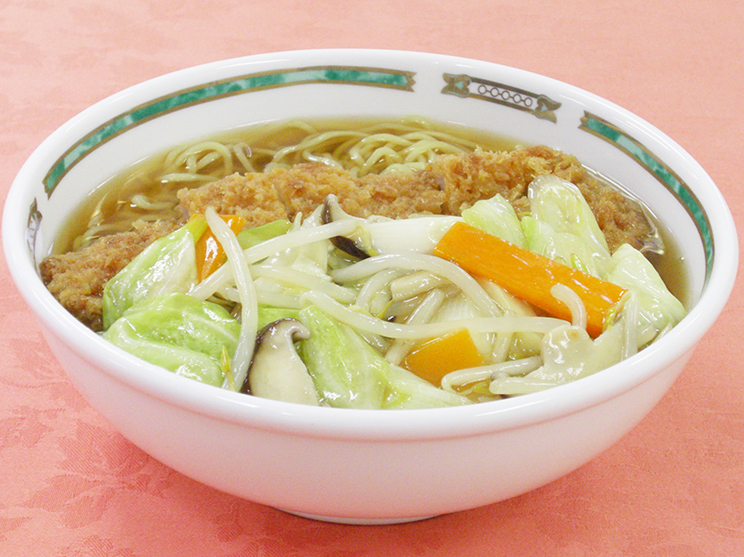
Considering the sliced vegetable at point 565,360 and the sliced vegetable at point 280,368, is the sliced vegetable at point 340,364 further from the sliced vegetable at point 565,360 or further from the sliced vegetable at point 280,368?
the sliced vegetable at point 565,360

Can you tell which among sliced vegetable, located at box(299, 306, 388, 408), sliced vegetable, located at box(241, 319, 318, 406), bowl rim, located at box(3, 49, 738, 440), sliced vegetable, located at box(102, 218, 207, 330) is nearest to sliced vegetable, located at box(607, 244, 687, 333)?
bowl rim, located at box(3, 49, 738, 440)

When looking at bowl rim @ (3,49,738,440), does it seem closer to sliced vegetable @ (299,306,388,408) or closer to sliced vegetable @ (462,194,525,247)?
sliced vegetable @ (299,306,388,408)

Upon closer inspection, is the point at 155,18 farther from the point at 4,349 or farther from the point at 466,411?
the point at 466,411

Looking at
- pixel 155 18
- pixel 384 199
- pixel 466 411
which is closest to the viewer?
pixel 466 411

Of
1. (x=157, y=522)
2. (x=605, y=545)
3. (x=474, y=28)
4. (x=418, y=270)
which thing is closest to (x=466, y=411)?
(x=418, y=270)

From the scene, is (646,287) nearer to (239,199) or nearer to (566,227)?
(566,227)

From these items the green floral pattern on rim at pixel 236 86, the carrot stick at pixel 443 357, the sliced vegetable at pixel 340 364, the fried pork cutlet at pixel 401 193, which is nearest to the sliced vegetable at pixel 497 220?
the fried pork cutlet at pixel 401 193
